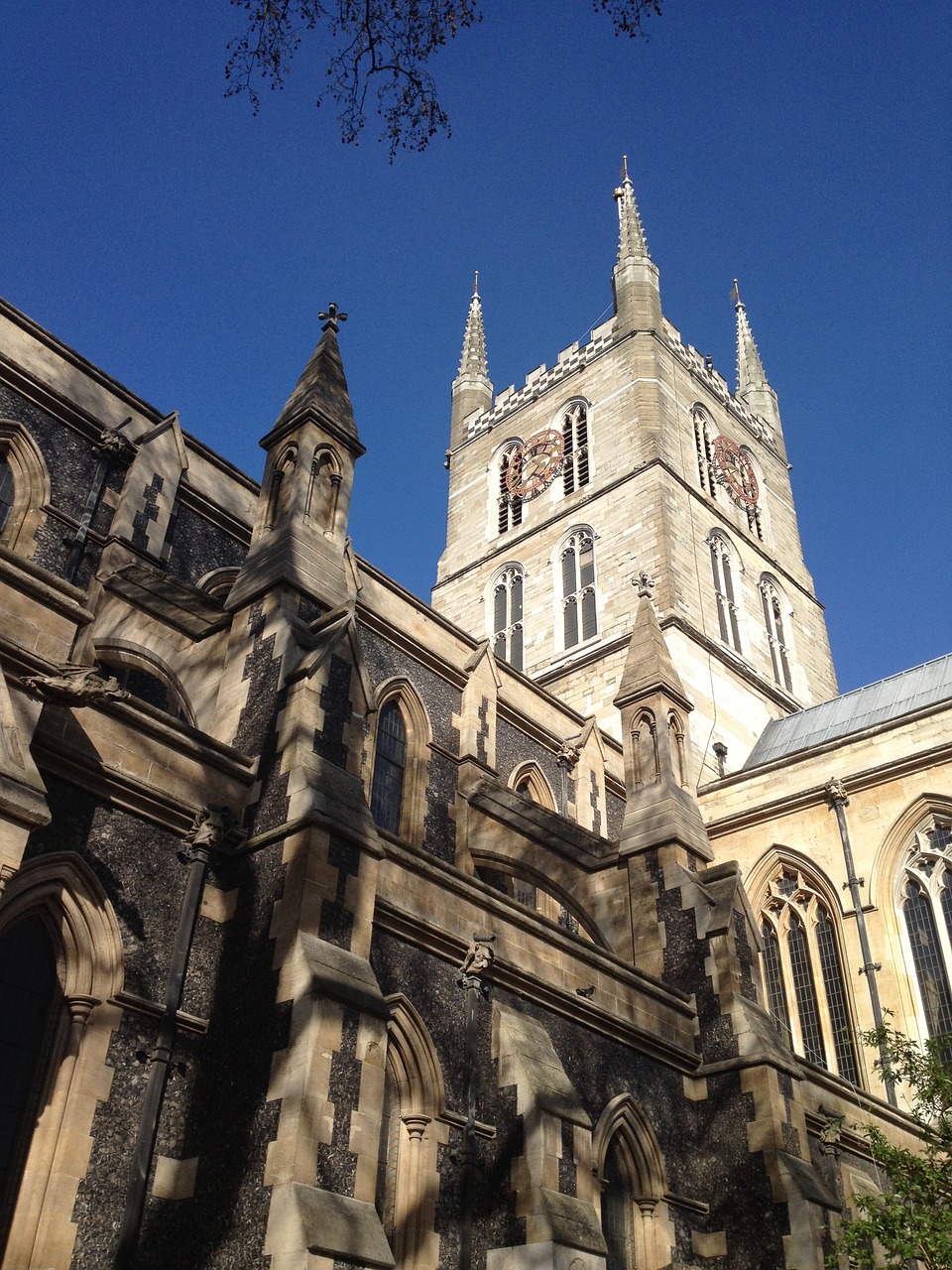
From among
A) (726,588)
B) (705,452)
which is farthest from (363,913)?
(705,452)

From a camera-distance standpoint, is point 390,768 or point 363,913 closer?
point 363,913

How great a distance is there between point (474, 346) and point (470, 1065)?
42.3 m

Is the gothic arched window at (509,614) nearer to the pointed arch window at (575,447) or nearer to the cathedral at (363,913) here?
the pointed arch window at (575,447)

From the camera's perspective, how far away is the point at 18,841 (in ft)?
26.4

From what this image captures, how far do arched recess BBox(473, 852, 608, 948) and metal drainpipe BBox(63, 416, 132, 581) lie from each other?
727 centimetres

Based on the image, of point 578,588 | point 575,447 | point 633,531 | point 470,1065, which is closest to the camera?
point 470,1065

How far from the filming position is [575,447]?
39656 millimetres

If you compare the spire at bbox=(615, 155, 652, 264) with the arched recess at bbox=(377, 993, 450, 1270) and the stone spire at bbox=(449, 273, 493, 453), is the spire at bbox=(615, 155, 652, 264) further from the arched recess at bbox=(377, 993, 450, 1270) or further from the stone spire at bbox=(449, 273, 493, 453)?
the arched recess at bbox=(377, 993, 450, 1270)

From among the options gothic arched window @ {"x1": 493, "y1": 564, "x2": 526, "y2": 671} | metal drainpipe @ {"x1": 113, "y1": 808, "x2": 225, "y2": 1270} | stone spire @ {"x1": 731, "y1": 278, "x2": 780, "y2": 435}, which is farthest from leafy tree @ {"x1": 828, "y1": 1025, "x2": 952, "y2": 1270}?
stone spire @ {"x1": 731, "y1": 278, "x2": 780, "y2": 435}

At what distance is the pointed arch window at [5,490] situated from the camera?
15016 millimetres

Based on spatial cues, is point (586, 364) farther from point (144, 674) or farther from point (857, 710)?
point (144, 674)

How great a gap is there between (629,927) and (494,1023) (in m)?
5.50

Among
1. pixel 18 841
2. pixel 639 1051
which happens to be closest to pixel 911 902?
pixel 639 1051

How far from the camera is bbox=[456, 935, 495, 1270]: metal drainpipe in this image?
1057cm
